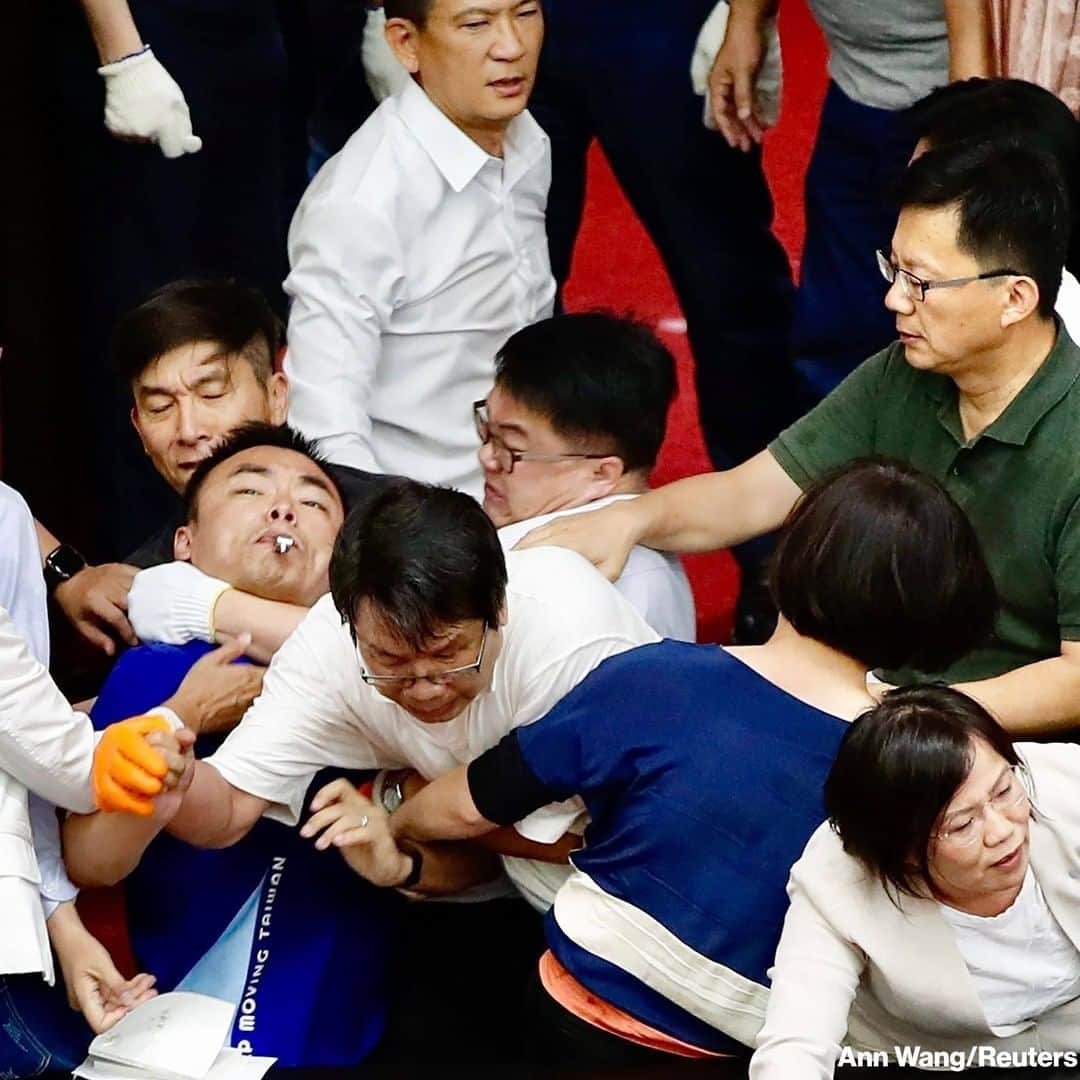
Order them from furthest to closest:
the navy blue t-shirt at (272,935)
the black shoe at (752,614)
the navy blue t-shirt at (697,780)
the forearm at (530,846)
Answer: the black shoe at (752,614) → the navy blue t-shirt at (272,935) → the forearm at (530,846) → the navy blue t-shirt at (697,780)

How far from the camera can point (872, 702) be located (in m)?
1.87

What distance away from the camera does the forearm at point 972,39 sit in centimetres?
285

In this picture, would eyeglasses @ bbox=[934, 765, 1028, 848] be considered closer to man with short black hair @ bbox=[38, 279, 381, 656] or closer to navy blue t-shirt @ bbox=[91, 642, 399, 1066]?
navy blue t-shirt @ bbox=[91, 642, 399, 1066]

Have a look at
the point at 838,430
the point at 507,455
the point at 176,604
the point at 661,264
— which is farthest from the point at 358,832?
the point at 661,264

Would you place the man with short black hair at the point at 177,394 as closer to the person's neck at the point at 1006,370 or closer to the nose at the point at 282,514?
the nose at the point at 282,514

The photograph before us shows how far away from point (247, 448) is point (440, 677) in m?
0.68

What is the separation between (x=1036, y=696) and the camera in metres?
2.20

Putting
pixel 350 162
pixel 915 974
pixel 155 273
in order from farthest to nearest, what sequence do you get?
pixel 155 273 < pixel 350 162 < pixel 915 974

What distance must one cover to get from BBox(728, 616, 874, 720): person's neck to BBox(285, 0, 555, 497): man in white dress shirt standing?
1109mm

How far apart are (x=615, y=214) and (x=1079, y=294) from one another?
1.27 meters

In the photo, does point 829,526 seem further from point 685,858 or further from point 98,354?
point 98,354

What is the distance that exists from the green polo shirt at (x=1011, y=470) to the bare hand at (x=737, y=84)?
94 cm

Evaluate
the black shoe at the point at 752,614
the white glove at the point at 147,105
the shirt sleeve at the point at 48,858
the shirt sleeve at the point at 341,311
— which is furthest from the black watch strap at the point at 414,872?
the white glove at the point at 147,105

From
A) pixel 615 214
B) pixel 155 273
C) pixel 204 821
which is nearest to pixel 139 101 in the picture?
pixel 155 273
